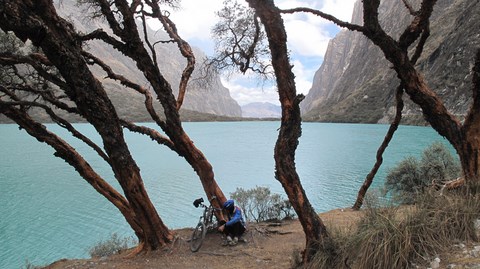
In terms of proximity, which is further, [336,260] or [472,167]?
[472,167]

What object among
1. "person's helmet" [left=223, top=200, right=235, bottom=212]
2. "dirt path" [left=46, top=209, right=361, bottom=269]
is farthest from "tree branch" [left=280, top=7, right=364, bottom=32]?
"person's helmet" [left=223, top=200, right=235, bottom=212]

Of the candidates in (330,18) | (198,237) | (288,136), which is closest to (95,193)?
(198,237)

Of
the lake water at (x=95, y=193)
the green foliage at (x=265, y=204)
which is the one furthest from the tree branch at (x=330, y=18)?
the lake water at (x=95, y=193)

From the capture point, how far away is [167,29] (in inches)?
365

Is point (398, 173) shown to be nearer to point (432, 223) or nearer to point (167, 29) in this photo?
point (167, 29)

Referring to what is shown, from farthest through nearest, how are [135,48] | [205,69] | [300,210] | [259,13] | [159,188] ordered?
[159,188] → [205,69] → [135,48] → [300,210] → [259,13]

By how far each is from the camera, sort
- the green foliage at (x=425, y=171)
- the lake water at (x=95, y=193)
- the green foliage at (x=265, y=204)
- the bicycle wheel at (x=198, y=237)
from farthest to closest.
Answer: the lake water at (x=95, y=193), the green foliage at (x=425, y=171), the green foliage at (x=265, y=204), the bicycle wheel at (x=198, y=237)

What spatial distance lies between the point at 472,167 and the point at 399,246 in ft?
9.98

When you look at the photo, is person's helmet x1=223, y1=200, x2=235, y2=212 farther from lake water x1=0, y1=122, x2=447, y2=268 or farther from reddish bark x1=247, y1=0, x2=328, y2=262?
lake water x1=0, y1=122, x2=447, y2=268

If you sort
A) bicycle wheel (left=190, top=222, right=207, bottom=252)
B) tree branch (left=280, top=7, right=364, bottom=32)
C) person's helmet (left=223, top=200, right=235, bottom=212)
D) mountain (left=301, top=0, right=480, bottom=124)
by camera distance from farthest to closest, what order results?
mountain (left=301, top=0, right=480, bottom=124)
person's helmet (left=223, top=200, right=235, bottom=212)
bicycle wheel (left=190, top=222, right=207, bottom=252)
tree branch (left=280, top=7, right=364, bottom=32)

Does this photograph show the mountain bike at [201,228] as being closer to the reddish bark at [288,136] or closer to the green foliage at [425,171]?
the reddish bark at [288,136]

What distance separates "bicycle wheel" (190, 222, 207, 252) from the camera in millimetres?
8108

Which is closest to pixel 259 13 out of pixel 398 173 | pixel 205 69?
pixel 205 69

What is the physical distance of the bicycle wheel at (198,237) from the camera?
319 inches
